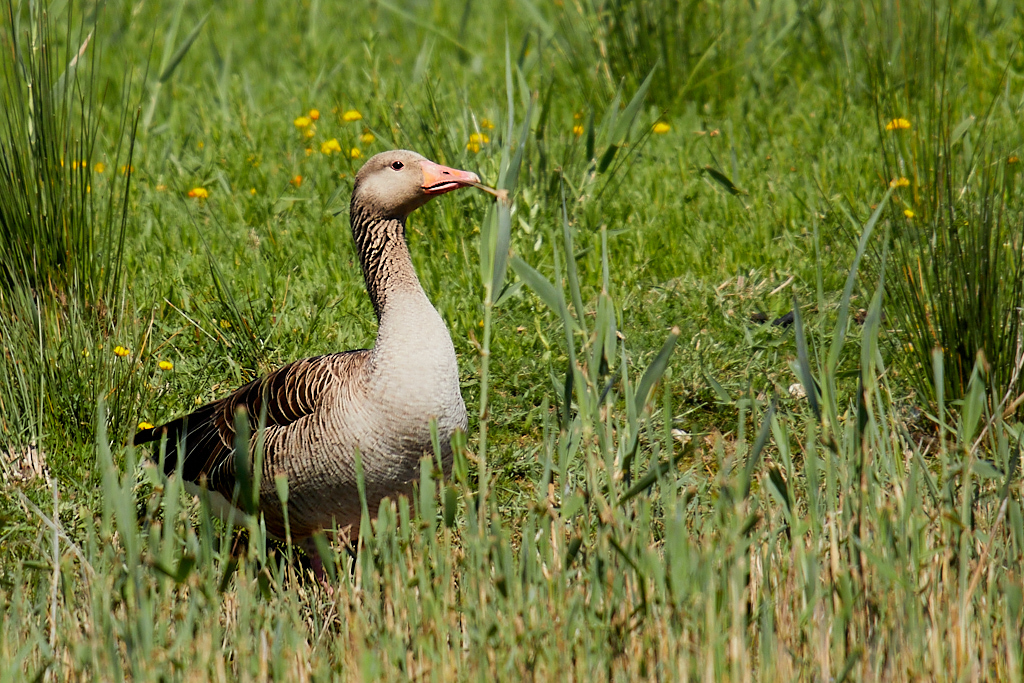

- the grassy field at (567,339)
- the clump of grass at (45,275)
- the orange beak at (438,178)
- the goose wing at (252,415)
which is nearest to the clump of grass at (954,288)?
the grassy field at (567,339)

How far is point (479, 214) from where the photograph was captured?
202 inches

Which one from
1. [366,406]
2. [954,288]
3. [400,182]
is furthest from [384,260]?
[954,288]

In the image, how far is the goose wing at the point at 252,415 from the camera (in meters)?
3.54

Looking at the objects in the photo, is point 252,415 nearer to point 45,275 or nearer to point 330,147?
point 45,275

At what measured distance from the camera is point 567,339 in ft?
8.28

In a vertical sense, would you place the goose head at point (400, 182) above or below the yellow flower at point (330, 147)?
below

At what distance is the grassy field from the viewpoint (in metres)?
2.58

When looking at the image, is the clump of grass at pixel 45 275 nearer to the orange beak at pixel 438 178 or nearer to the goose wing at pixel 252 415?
the goose wing at pixel 252 415

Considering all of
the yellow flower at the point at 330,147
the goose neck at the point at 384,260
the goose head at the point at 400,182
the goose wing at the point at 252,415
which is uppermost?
the yellow flower at the point at 330,147

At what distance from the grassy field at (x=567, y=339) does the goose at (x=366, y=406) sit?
0.18m

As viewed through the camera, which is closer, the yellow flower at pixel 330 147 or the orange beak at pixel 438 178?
the orange beak at pixel 438 178

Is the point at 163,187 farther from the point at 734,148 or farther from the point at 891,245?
the point at 891,245

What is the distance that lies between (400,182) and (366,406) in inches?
29.1

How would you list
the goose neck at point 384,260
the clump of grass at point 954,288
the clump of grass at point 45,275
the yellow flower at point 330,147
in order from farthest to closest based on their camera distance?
the yellow flower at point 330,147
the clump of grass at point 45,275
the clump of grass at point 954,288
the goose neck at point 384,260
